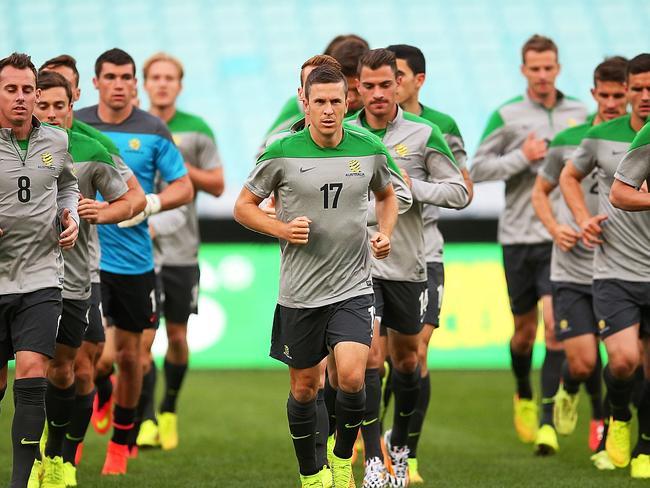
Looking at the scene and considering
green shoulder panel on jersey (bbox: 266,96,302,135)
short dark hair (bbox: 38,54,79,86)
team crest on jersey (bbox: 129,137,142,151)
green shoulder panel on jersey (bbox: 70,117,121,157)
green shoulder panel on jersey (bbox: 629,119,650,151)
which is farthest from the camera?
green shoulder panel on jersey (bbox: 266,96,302,135)

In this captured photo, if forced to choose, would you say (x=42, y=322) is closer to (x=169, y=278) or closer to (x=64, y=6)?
(x=169, y=278)

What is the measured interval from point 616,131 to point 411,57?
4.82ft

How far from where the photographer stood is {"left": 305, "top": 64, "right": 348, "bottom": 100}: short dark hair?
695 centimetres

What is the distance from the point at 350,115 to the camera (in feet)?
29.9

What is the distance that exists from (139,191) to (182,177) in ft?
4.13

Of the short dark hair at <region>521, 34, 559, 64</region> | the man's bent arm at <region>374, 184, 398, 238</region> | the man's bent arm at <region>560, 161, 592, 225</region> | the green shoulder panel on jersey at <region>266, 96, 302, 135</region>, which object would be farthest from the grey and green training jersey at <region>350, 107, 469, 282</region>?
the short dark hair at <region>521, 34, 559, 64</region>

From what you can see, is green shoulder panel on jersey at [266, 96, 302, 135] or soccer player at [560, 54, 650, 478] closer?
soccer player at [560, 54, 650, 478]

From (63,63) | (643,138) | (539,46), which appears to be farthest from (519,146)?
(63,63)

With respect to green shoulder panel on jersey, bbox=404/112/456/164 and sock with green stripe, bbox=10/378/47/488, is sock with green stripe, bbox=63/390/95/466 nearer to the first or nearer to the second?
sock with green stripe, bbox=10/378/47/488

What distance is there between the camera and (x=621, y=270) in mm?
8609

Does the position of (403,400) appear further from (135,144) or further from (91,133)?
(135,144)

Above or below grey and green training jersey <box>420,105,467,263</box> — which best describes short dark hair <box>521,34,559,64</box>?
above

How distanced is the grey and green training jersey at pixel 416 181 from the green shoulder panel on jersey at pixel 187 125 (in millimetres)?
2864

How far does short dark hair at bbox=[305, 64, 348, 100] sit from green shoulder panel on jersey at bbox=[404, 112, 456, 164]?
1.50 meters
